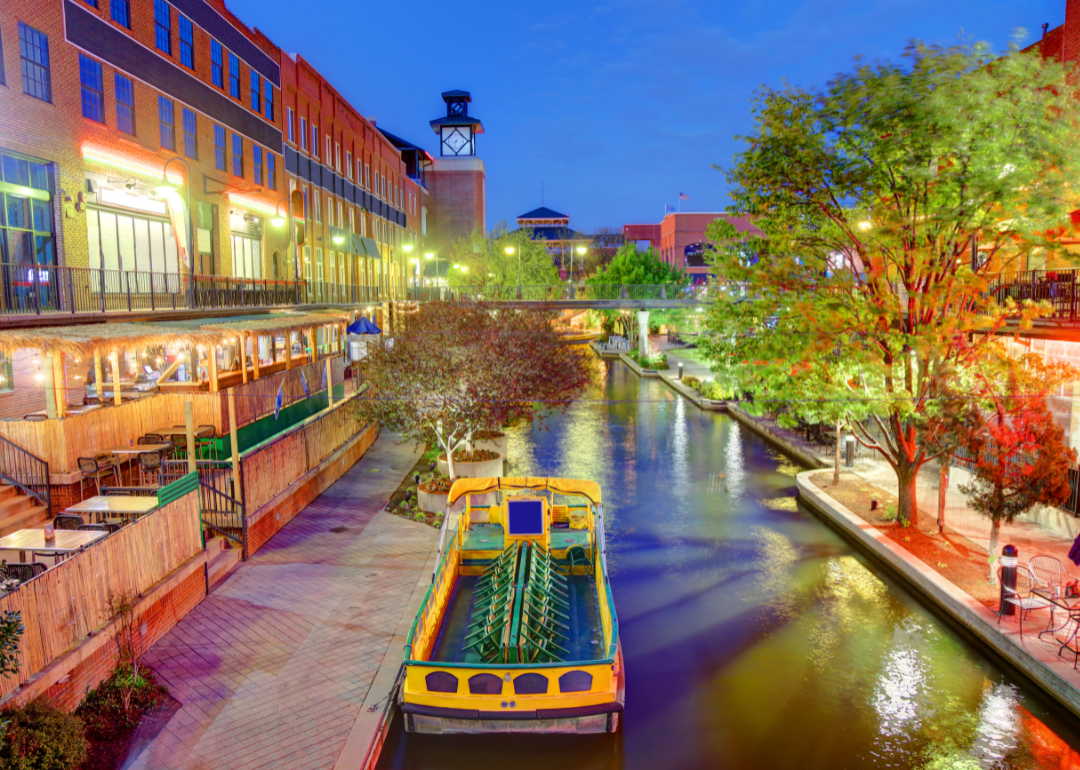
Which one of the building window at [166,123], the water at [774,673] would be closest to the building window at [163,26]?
the building window at [166,123]

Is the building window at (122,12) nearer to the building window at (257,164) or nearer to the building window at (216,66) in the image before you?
the building window at (216,66)

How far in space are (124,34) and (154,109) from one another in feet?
7.82

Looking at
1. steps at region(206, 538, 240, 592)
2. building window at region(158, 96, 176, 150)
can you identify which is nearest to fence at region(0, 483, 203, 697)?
steps at region(206, 538, 240, 592)

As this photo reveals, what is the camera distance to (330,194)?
4222 cm

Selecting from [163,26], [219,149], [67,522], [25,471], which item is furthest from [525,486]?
[219,149]

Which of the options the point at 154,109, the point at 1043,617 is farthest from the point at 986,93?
the point at 154,109

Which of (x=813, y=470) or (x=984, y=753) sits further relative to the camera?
(x=813, y=470)

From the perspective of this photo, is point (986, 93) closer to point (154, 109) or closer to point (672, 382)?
point (154, 109)

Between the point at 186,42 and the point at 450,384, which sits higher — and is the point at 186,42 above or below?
above

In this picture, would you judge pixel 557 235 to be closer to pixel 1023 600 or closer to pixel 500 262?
pixel 500 262

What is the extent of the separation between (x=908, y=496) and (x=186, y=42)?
26.5m

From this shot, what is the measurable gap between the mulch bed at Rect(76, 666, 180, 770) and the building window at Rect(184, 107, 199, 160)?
2099 centimetres

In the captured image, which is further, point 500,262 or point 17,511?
point 500,262

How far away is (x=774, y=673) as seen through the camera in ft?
36.6
